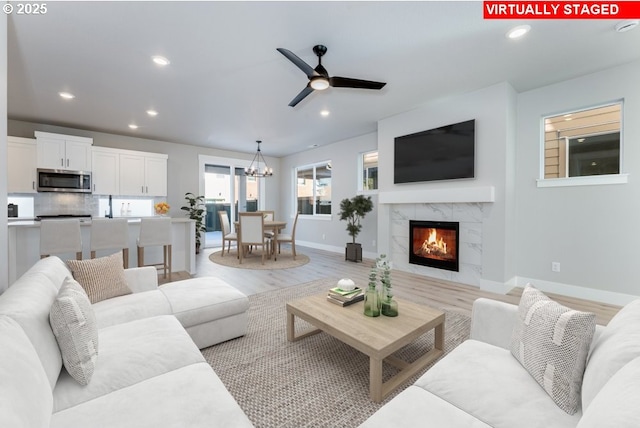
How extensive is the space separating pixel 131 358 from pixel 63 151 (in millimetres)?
5773

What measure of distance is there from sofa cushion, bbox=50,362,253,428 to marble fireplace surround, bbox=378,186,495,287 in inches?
150

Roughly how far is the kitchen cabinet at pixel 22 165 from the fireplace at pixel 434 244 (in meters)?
6.81

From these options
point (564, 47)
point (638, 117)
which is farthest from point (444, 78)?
point (638, 117)

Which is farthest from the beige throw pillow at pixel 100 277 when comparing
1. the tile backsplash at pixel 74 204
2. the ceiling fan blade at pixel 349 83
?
the tile backsplash at pixel 74 204

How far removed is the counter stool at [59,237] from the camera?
11.0 feet

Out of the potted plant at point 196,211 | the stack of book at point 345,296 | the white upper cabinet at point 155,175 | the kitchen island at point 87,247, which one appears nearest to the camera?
the stack of book at point 345,296

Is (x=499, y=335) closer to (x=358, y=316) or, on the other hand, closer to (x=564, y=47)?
(x=358, y=316)

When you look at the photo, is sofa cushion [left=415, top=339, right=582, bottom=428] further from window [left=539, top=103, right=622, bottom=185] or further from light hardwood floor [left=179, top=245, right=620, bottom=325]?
window [left=539, top=103, right=622, bottom=185]

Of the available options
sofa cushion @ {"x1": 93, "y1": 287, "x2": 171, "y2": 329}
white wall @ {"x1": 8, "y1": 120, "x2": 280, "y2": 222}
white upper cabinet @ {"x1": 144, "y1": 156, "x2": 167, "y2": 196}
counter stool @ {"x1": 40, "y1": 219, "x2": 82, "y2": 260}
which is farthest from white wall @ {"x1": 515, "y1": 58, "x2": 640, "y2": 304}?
white upper cabinet @ {"x1": 144, "y1": 156, "x2": 167, "y2": 196}

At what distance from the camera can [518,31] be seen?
2.48 meters

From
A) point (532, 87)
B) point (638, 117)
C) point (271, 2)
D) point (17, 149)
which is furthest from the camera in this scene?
point (17, 149)

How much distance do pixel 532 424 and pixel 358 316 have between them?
1.16 metres

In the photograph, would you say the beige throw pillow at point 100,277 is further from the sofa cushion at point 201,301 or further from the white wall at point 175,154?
the white wall at point 175,154

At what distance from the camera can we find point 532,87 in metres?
3.67
